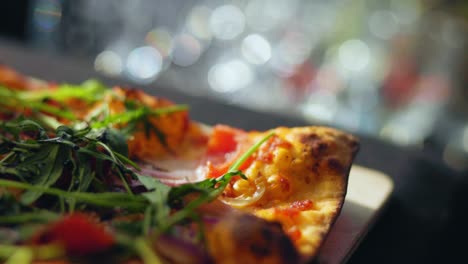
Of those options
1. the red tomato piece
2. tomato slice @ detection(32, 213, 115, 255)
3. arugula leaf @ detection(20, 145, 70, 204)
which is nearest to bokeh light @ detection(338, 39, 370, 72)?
the red tomato piece

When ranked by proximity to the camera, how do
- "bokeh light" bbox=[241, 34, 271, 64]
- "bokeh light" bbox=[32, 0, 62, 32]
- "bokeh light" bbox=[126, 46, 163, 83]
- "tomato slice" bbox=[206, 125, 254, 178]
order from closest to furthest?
"tomato slice" bbox=[206, 125, 254, 178] → "bokeh light" bbox=[241, 34, 271, 64] → "bokeh light" bbox=[126, 46, 163, 83] → "bokeh light" bbox=[32, 0, 62, 32]

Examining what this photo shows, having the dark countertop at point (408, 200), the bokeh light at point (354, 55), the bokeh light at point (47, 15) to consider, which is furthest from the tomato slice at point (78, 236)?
the bokeh light at point (47, 15)

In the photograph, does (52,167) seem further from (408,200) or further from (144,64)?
(144,64)

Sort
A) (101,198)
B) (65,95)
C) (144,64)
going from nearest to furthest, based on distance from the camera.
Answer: (101,198)
(65,95)
(144,64)

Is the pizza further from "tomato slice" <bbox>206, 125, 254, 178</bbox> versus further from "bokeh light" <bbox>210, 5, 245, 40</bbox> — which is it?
"bokeh light" <bbox>210, 5, 245, 40</bbox>

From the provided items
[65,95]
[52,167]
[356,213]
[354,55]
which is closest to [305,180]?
[356,213]

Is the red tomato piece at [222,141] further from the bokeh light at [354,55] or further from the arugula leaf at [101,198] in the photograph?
the bokeh light at [354,55]

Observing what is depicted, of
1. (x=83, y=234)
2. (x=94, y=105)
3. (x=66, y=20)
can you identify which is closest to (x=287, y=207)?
(x=83, y=234)
